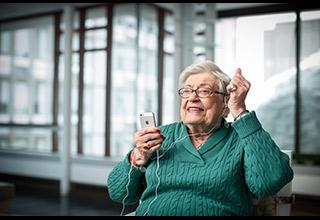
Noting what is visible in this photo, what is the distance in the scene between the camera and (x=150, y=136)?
1083mm

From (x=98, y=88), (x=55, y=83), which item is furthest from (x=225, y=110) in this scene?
(x=55, y=83)

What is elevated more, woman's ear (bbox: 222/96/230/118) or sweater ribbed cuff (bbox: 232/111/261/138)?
woman's ear (bbox: 222/96/230/118)

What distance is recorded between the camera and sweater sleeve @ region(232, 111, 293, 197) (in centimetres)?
100

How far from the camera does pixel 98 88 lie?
4137 mm

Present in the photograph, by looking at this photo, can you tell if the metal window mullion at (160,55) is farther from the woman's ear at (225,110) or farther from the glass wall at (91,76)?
the woman's ear at (225,110)

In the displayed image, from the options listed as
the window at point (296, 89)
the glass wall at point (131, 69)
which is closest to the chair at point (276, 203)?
the window at point (296, 89)

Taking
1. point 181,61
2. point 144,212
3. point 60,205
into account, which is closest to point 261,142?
point 144,212

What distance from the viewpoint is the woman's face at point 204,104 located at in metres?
1.15

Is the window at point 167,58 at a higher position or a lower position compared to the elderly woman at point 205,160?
higher

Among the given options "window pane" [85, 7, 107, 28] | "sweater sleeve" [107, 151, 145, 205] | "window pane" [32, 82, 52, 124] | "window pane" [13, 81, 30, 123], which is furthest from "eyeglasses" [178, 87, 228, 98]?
"window pane" [13, 81, 30, 123]

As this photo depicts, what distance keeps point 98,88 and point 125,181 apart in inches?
120

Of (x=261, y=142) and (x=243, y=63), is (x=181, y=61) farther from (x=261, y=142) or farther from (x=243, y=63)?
(x=261, y=142)

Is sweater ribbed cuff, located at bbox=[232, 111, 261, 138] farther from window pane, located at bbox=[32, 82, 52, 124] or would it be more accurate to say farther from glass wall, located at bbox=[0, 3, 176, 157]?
window pane, located at bbox=[32, 82, 52, 124]

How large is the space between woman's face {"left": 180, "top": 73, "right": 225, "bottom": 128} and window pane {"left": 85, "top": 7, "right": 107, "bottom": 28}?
3.15 meters
